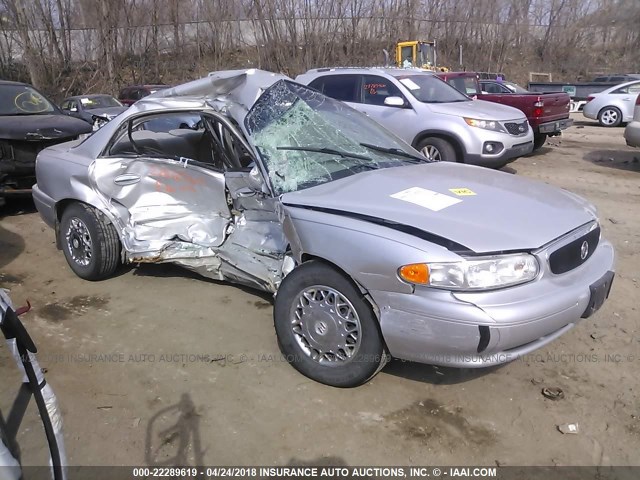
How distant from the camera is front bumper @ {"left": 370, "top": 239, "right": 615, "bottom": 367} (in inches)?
100.0

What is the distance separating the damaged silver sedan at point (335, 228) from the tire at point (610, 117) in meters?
14.8

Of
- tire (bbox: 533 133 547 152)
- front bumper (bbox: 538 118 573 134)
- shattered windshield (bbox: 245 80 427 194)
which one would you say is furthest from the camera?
tire (bbox: 533 133 547 152)

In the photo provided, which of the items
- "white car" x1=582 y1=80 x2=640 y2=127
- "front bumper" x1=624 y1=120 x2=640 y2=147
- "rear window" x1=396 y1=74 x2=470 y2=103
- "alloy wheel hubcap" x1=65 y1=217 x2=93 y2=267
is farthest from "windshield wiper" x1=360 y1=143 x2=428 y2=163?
"white car" x1=582 y1=80 x2=640 y2=127

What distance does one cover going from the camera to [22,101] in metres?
8.08

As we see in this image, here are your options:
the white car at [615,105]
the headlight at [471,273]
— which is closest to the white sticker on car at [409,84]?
the headlight at [471,273]

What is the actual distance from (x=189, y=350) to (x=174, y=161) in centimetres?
166

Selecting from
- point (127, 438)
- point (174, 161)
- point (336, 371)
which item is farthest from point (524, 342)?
point (174, 161)

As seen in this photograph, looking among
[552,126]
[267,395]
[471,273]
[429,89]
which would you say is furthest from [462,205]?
[552,126]

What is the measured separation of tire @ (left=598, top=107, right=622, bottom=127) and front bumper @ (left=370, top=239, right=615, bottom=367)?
15735mm

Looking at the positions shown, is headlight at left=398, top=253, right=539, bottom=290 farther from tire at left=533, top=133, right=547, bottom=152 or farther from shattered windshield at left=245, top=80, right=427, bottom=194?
tire at left=533, top=133, right=547, bottom=152

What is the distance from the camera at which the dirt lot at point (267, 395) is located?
265cm

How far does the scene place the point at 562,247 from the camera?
111 inches

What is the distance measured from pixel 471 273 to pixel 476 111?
6574 mm

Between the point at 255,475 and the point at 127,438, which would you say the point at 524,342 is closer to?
the point at 255,475
